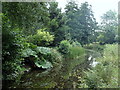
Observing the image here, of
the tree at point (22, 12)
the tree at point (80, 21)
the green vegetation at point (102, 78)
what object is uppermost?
the tree at point (80, 21)

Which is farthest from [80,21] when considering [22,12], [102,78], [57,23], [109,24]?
[102,78]

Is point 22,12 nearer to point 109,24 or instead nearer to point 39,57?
point 39,57

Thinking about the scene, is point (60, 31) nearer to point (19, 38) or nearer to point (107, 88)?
point (19, 38)

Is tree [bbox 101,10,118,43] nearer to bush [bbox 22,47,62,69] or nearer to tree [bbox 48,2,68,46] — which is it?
tree [bbox 48,2,68,46]

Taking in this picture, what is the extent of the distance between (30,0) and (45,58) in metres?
3.84

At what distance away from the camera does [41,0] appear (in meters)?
4.30

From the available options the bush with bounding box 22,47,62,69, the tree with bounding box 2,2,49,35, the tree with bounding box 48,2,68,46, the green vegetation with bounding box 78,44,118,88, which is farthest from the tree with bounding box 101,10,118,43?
the tree with bounding box 2,2,49,35

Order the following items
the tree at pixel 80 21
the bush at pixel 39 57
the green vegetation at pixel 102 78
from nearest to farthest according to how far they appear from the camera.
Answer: the green vegetation at pixel 102 78 < the bush at pixel 39 57 < the tree at pixel 80 21

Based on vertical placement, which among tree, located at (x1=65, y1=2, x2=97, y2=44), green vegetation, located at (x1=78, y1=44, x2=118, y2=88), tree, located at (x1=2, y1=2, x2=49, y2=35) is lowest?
green vegetation, located at (x1=78, y1=44, x2=118, y2=88)

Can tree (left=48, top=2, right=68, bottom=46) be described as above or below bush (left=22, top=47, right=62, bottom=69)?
above

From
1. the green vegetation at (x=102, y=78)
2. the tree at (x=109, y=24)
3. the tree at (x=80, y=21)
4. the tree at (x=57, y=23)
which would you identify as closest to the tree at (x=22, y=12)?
the green vegetation at (x=102, y=78)

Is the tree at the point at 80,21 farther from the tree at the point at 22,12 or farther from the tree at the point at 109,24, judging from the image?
the tree at the point at 22,12

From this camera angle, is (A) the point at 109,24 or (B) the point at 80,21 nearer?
(B) the point at 80,21

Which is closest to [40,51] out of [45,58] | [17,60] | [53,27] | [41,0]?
[45,58]
